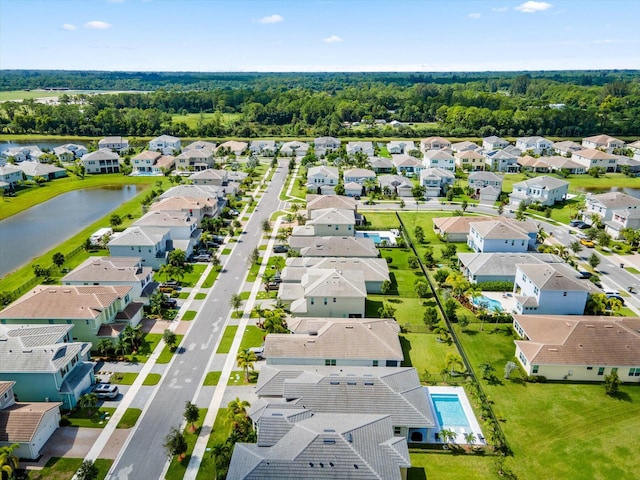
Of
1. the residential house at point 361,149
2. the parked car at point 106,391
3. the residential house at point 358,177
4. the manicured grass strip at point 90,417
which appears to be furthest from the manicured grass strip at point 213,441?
the residential house at point 361,149

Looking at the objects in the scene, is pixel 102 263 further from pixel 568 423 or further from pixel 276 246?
pixel 568 423

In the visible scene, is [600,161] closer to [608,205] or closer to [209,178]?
[608,205]

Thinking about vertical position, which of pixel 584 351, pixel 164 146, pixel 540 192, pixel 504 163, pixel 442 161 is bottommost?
pixel 584 351

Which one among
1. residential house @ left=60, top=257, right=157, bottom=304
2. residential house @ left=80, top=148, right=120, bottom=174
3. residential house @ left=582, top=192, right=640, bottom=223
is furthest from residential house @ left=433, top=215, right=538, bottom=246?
residential house @ left=80, top=148, right=120, bottom=174

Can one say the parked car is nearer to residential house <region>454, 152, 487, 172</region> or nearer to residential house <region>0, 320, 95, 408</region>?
residential house <region>0, 320, 95, 408</region>

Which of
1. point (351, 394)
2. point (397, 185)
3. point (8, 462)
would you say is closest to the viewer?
point (8, 462)

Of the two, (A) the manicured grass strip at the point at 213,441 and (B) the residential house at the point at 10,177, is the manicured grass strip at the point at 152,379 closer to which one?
(A) the manicured grass strip at the point at 213,441

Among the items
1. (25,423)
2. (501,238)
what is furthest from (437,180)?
(25,423)

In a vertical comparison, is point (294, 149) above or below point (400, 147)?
below
